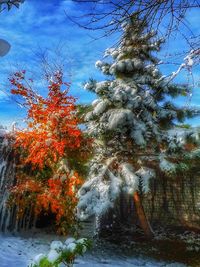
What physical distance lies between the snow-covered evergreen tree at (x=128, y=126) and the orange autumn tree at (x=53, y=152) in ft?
1.82

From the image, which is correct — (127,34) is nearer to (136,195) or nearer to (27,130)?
(27,130)

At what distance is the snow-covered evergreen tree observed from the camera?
911 centimetres

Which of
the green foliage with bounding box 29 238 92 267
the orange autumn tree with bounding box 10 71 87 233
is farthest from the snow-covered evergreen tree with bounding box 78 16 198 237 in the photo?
the green foliage with bounding box 29 238 92 267

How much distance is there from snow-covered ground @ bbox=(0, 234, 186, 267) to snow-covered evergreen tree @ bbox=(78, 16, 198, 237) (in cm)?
116

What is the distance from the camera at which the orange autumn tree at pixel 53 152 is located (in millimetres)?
9758

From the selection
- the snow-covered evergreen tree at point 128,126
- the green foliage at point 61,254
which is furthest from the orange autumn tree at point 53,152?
the green foliage at point 61,254

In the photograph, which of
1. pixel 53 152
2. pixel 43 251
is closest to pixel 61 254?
pixel 43 251

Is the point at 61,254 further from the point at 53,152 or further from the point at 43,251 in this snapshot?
the point at 53,152

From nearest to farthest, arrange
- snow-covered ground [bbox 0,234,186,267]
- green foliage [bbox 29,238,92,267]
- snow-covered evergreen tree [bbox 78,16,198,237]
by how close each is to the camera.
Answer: green foliage [bbox 29,238,92,267], snow-covered ground [bbox 0,234,186,267], snow-covered evergreen tree [bbox 78,16,198,237]

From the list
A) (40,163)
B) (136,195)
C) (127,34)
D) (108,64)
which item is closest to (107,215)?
(136,195)

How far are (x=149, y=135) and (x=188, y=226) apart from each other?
16.3 ft

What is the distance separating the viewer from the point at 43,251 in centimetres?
827

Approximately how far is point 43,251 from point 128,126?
4017 mm

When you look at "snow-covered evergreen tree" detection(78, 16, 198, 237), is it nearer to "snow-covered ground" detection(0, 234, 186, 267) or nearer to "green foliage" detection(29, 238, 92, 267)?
"snow-covered ground" detection(0, 234, 186, 267)
